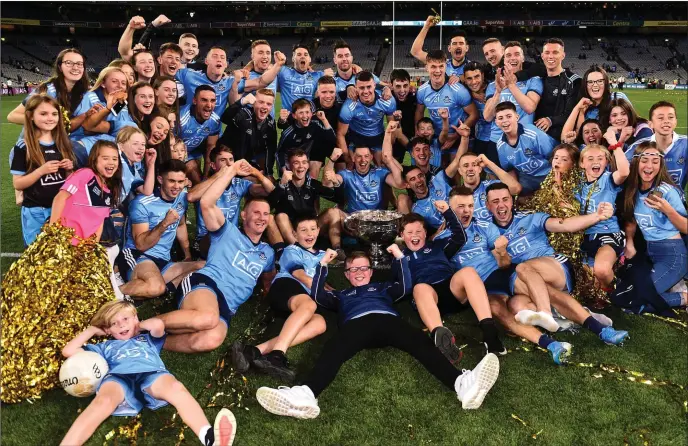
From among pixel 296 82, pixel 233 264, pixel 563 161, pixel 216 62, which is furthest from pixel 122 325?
pixel 296 82

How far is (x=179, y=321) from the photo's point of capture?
168 inches

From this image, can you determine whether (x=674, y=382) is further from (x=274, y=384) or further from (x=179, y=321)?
(x=179, y=321)

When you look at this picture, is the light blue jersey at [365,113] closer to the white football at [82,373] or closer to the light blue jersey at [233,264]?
the light blue jersey at [233,264]

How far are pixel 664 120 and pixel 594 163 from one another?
3.00 ft

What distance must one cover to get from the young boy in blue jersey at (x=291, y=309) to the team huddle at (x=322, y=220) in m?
0.02

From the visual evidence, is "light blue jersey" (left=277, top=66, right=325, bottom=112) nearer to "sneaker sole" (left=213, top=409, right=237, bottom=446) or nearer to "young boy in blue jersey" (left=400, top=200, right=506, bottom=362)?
"young boy in blue jersey" (left=400, top=200, right=506, bottom=362)

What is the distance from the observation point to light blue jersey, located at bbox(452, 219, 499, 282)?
4988mm

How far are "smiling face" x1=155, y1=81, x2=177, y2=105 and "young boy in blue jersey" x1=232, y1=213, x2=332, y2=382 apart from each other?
2.22 meters

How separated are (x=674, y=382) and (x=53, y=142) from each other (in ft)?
16.4

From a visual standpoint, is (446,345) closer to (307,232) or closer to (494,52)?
(307,232)

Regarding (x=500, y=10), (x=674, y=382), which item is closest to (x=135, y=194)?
(x=674, y=382)

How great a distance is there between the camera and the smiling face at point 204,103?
22.4 feet

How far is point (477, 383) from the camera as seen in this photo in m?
3.71

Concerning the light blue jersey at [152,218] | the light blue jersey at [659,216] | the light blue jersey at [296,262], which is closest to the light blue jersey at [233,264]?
the light blue jersey at [296,262]
